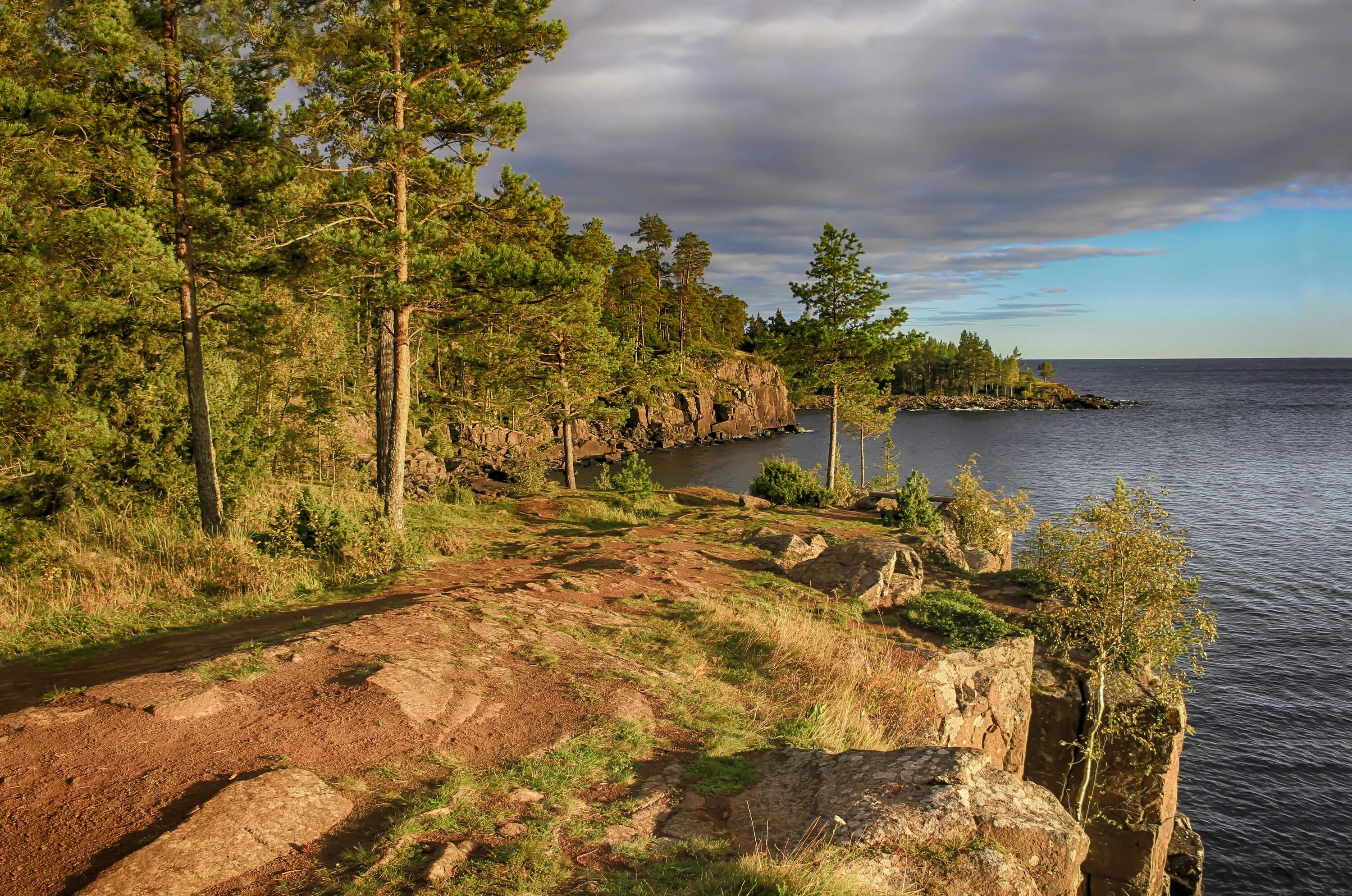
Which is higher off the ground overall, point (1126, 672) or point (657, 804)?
point (657, 804)

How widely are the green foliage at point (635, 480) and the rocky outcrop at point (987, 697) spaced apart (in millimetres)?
16624

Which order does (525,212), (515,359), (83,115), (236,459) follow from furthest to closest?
(515,359) → (236,459) → (525,212) → (83,115)

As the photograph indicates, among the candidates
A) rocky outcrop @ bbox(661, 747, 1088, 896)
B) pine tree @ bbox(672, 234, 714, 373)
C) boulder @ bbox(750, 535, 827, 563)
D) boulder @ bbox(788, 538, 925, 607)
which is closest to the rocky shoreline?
pine tree @ bbox(672, 234, 714, 373)

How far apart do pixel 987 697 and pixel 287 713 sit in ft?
30.7

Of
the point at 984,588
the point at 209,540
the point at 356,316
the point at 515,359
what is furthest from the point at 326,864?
the point at 356,316

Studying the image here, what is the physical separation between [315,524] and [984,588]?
1352 centimetres

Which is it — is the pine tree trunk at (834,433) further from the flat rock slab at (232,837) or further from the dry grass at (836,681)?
the flat rock slab at (232,837)

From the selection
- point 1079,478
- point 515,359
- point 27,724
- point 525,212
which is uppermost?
point 525,212

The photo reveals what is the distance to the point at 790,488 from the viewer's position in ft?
85.4

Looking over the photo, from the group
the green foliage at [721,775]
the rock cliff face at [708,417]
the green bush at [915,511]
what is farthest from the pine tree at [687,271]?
the green foliage at [721,775]

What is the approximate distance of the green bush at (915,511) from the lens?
72.4 ft

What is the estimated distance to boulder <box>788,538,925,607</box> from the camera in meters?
13.0

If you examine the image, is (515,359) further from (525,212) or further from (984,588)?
(984,588)

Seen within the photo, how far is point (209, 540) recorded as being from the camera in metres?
12.8
